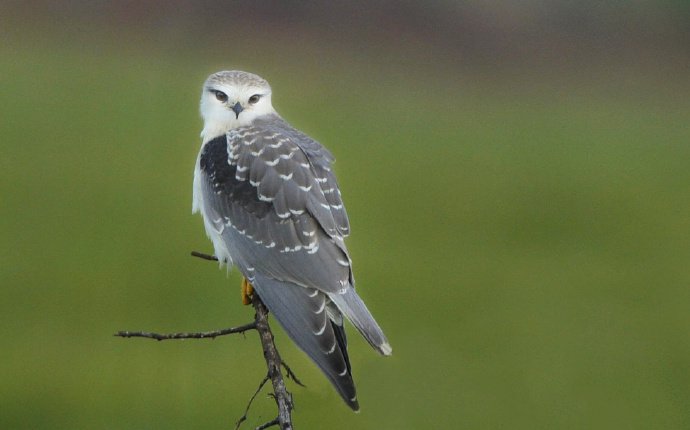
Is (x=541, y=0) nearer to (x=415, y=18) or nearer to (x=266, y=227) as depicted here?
(x=415, y=18)

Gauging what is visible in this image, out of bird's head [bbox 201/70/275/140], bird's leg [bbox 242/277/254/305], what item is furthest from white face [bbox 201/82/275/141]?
bird's leg [bbox 242/277/254/305]

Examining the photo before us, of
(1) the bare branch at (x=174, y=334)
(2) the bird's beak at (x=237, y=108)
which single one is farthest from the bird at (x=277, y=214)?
(1) the bare branch at (x=174, y=334)

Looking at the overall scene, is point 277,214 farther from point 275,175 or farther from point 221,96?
point 221,96

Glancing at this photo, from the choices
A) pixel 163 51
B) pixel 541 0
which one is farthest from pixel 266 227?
pixel 541 0

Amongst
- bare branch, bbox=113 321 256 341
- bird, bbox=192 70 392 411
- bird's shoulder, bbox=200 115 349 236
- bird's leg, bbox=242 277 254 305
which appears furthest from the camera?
bird's leg, bbox=242 277 254 305

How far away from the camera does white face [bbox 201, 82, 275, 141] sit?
Result: 2002 millimetres

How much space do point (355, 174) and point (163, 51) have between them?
2.11 feet

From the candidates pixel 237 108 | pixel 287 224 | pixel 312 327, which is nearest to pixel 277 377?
pixel 312 327

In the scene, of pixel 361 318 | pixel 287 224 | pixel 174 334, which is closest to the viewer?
pixel 174 334

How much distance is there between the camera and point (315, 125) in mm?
2404

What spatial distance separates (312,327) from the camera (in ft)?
5.47

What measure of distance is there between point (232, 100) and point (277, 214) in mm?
314

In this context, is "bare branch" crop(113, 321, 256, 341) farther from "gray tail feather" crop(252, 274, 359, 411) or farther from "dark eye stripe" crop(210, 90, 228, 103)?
"dark eye stripe" crop(210, 90, 228, 103)

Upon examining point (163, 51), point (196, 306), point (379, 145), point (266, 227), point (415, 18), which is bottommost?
point (196, 306)
